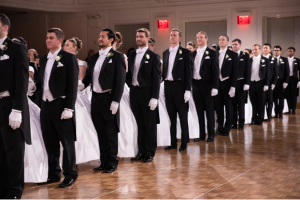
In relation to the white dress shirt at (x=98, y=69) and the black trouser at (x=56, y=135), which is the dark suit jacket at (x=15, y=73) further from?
the white dress shirt at (x=98, y=69)

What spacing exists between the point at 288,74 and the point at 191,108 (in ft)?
15.3

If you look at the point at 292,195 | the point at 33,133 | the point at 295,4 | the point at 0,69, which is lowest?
the point at 292,195

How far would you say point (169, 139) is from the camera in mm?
6207

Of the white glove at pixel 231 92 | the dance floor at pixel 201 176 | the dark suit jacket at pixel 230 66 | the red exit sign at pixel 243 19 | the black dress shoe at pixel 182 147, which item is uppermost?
the red exit sign at pixel 243 19

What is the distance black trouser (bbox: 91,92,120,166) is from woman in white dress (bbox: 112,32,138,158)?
578 millimetres

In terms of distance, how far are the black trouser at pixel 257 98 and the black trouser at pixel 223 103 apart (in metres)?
1.43

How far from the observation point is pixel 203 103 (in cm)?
691

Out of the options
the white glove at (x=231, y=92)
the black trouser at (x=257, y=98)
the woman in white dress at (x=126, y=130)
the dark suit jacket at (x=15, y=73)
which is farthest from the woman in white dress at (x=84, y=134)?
the black trouser at (x=257, y=98)

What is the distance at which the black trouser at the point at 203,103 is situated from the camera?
6.83m

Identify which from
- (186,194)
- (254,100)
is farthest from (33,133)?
(254,100)

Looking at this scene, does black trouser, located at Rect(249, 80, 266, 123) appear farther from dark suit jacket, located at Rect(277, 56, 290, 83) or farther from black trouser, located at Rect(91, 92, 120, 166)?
black trouser, located at Rect(91, 92, 120, 166)

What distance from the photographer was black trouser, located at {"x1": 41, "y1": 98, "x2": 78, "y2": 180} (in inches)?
161

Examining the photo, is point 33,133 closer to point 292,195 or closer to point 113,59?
point 113,59

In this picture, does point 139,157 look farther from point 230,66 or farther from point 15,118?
point 230,66
